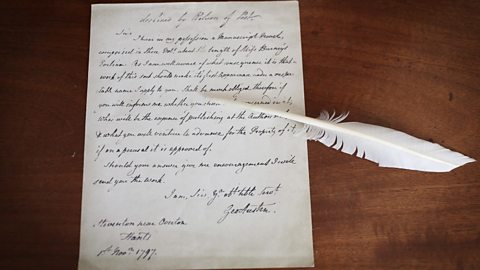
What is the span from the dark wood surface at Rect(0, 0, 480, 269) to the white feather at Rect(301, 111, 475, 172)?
0.05ft

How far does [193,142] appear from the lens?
2.26 feet

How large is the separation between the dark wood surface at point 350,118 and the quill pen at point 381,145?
0.05 ft

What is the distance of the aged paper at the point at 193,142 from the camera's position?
65 cm

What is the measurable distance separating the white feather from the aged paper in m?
0.05

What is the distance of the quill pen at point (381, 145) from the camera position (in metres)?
0.66

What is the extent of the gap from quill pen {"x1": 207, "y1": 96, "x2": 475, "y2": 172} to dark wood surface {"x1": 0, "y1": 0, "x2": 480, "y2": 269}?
16mm

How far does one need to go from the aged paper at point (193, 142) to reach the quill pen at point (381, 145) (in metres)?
0.03

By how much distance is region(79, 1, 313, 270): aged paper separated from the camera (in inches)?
25.7

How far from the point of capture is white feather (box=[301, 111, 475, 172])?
659 millimetres

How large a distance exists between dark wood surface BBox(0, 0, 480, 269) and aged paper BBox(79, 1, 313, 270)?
0.03 metres

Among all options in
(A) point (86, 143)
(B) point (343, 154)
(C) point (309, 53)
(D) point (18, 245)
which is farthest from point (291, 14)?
(D) point (18, 245)

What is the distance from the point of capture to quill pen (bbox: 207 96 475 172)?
2.16 ft

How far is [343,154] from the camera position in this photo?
2.23 feet

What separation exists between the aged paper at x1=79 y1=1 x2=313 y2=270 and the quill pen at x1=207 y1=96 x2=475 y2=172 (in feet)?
0.10
